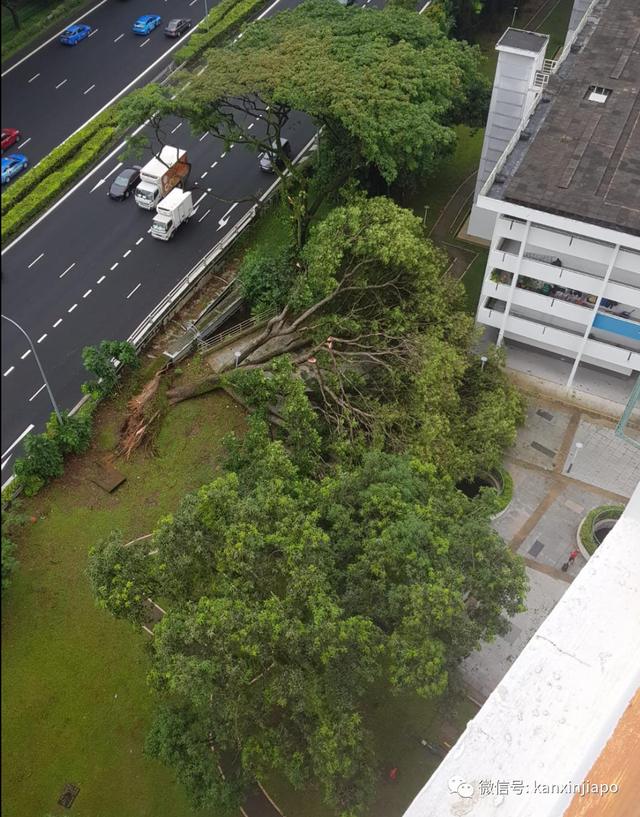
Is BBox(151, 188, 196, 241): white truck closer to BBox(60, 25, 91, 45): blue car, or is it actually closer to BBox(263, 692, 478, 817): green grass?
BBox(60, 25, 91, 45): blue car

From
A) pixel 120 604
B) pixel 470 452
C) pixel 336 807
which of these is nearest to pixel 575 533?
pixel 470 452

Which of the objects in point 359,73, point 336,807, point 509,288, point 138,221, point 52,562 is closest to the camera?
point 336,807

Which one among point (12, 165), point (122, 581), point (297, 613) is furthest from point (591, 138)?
point (12, 165)

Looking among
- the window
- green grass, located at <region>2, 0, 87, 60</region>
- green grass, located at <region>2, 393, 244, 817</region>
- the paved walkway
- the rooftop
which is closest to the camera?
green grass, located at <region>2, 393, 244, 817</region>

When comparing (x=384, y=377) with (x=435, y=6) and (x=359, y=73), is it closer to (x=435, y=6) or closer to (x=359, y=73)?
(x=359, y=73)

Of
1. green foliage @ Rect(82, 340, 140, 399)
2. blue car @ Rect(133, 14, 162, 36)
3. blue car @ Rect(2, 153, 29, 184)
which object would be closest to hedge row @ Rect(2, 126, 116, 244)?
blue car @ Rect(2, 153, 29, 184)

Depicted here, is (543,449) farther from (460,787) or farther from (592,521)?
(460,787)

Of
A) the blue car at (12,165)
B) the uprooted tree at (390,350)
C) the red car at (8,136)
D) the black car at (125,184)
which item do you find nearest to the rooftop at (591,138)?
the uprooted tree at (390,350)
